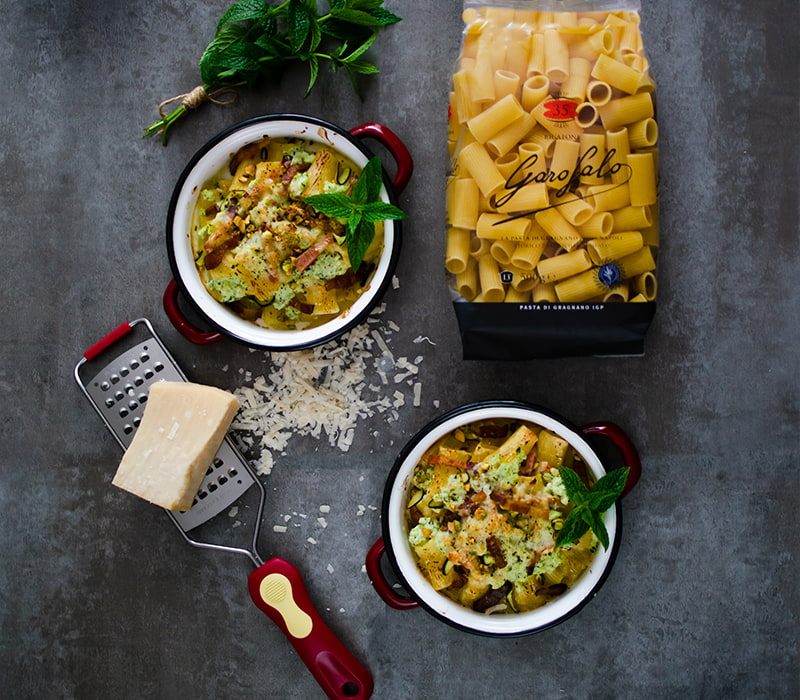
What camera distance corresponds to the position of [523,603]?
1.50 metres

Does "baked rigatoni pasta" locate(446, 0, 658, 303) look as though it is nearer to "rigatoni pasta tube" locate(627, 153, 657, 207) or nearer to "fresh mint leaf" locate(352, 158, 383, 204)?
"rigatoni pasta tube" locate(627, 153, 657, 207)

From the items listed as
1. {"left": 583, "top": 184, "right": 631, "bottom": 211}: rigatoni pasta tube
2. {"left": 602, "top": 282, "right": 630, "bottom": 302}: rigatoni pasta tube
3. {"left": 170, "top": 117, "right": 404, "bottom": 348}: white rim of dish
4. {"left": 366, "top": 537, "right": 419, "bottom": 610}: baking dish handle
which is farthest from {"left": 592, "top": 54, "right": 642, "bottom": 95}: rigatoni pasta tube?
{"left": 366, "top": 537, "right": 419, "bottom": 610}: baking dish handle

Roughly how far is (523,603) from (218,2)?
5.50ft

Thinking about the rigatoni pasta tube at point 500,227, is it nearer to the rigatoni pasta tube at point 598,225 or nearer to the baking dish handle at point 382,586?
the rigatoni pasta tube at point 598,225

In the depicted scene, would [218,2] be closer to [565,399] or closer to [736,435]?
[565,399]

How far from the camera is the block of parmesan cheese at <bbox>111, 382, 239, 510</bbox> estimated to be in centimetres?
158

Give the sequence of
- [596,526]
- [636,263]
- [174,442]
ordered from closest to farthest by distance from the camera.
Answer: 1. [596,526]
2. [636,263]
3. [174,442]

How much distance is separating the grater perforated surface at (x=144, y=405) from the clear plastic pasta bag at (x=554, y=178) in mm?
703

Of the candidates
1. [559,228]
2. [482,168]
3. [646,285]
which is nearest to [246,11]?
[482,168]

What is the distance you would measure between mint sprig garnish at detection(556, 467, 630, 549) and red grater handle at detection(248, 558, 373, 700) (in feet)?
2.18

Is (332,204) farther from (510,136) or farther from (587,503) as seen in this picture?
(587,503)

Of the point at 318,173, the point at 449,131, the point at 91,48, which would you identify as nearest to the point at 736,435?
the point at 449,131

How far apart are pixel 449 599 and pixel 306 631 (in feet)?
1.30

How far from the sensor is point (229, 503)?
1.69m
